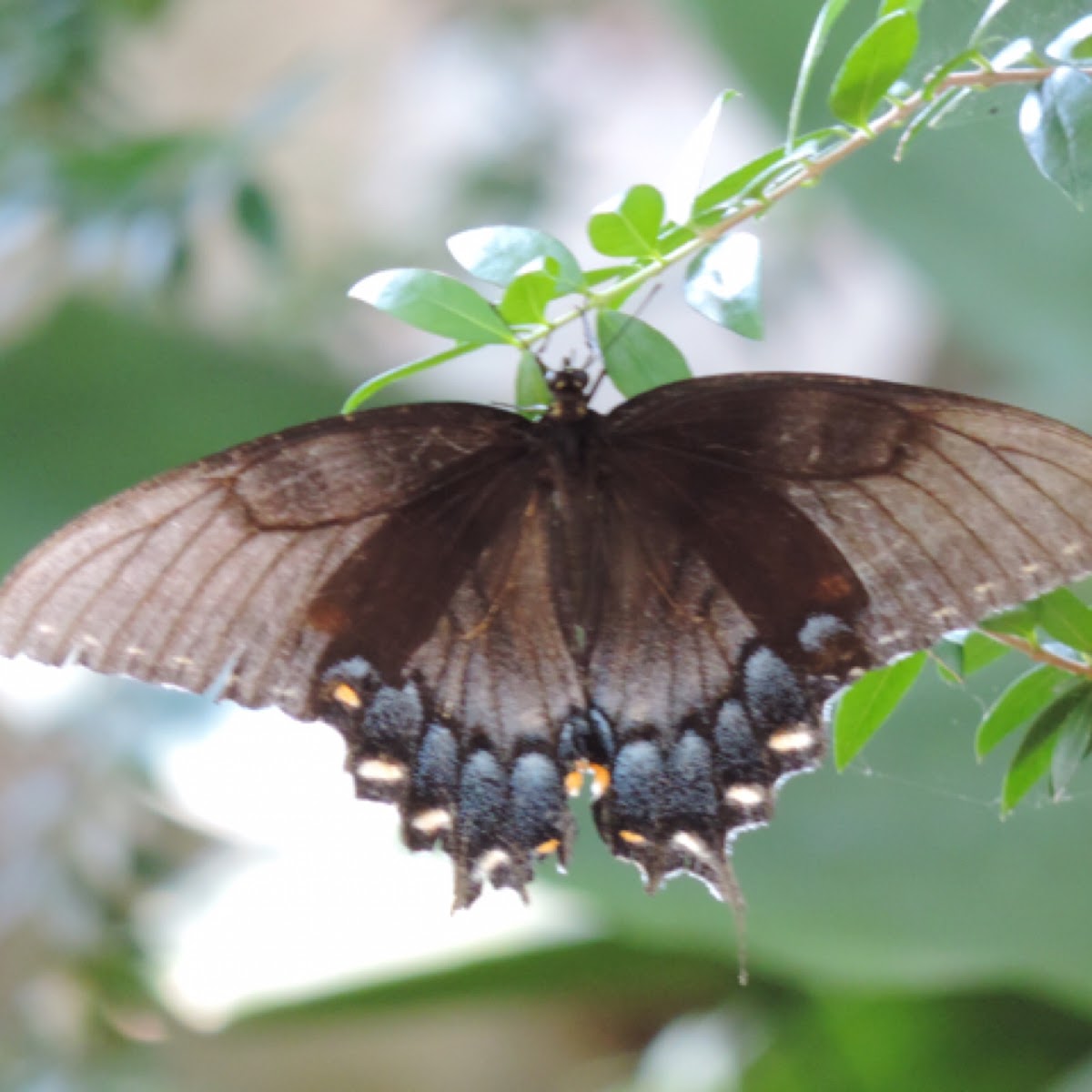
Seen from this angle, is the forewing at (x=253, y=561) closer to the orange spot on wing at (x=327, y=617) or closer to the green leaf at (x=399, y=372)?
the orange spot on wing at (x=327, y=617)

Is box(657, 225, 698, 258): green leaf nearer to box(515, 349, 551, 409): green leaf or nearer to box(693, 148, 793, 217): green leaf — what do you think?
box(693, 148, 793, 217): green leaf

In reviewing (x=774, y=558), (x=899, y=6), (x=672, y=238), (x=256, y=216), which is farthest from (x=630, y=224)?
(x=256, y=216)

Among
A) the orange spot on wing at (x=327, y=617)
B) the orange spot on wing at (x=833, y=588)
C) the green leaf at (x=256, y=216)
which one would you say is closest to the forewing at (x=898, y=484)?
the orange spot on wing at (x=833, y=588)

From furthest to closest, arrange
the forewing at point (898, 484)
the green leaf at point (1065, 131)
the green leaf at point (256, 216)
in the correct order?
1. the green leaf at point (256, 216)
2. the forewing at point (898, 484)
3. the green leaf at point (1065, 131)

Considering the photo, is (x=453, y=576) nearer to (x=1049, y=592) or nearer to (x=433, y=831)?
(x=433, y=831)

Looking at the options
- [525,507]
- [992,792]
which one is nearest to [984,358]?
[992,792]

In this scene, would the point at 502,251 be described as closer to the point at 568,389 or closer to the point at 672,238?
the point at 672,238
